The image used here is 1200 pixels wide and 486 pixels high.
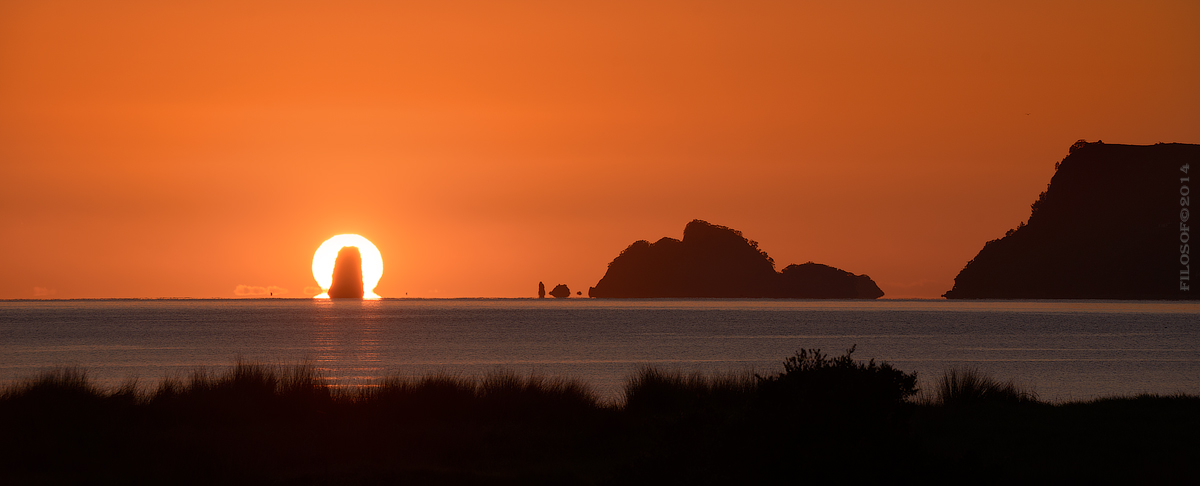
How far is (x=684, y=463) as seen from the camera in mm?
10492

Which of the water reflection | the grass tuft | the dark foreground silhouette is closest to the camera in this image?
the dark foreground silhouette

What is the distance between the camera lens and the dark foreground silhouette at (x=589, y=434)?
32.0 feet

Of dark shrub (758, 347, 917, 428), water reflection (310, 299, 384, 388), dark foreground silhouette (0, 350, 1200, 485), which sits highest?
dark shrub (758, 347, 917, 428)

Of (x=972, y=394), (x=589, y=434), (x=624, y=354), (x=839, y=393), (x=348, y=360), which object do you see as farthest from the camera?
(x=624, y=354)

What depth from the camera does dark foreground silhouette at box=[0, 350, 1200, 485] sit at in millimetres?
9758

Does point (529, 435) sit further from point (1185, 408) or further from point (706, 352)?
point (706, 352)

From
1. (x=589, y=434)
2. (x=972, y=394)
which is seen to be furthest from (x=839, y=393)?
(x=972, y=394)

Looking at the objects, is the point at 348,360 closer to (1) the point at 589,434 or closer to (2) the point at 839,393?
(1) the point at 589,434

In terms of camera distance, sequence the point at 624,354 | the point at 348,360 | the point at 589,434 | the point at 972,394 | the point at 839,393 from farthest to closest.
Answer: the point at 624,354 < the point at 348,360 < the point at 972,394 < the point at 589,434 < the point at 839,393

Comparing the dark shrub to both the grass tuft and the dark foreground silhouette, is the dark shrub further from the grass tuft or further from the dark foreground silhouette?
the grass tuft

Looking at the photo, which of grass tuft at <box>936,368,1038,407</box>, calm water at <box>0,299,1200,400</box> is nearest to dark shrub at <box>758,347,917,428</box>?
grass tuft at <box>936,368,1038,407</box>

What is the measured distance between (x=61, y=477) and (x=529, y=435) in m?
7.23

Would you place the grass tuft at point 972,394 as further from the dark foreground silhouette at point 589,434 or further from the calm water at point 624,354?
the calm water at point 624,354

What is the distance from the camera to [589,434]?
17438 millimetres
